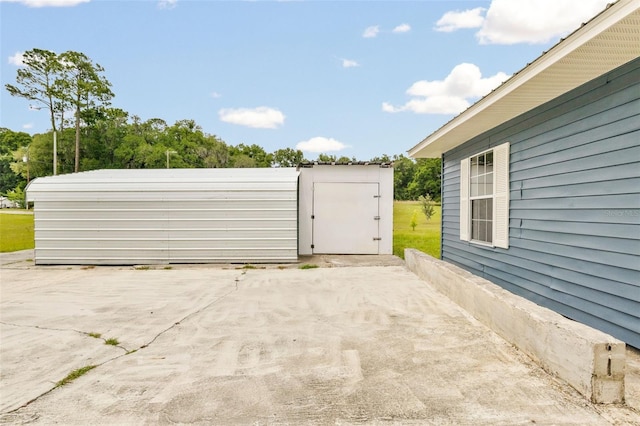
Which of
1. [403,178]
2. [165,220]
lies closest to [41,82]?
[165,220]

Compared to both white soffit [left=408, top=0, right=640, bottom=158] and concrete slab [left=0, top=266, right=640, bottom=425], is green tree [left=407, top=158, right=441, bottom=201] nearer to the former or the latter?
white soffit [left=408, top=0, right=640, bottom=158]

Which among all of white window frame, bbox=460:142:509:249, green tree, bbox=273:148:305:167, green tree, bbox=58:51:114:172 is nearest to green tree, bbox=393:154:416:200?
green tree, bbox=273:148:305:167

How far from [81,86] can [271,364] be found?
3364 centimetres

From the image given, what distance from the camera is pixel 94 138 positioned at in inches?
1303

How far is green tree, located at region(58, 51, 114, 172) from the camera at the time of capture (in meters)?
28.8

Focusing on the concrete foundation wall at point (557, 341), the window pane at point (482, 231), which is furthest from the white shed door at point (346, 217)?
the concrete foundation wall at point (557, 341)

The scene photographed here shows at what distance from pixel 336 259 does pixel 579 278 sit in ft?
19.7

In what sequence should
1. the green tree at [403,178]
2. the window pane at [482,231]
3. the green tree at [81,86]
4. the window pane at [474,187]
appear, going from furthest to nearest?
the green tree at [403,178]
the green tree at [81,86]
the window pane at [474,187]
the window pane at [482,231]

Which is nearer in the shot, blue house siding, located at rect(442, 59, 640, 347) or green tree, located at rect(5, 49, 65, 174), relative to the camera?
blue house siding, located at rect(442, 59, 640, 347)

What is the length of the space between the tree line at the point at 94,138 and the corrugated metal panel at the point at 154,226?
46.7 ft

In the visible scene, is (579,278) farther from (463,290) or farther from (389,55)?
(389,55)

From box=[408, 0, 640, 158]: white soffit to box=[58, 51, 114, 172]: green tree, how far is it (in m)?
30.7

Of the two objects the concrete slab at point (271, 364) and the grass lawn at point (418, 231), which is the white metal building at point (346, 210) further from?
the concrete slab at point (271, 364)

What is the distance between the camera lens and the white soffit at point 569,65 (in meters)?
2.59
